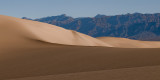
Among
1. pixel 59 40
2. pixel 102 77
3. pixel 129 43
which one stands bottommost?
pixel 129 43

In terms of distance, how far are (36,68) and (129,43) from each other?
83.3 m

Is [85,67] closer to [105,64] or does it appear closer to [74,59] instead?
[105,64]

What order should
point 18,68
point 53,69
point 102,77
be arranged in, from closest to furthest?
point 102,77
point 53,69
point 18,68

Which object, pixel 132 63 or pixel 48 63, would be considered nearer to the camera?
pixel 132 63

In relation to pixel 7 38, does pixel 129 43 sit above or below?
below

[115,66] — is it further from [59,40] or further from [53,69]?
[59,40]

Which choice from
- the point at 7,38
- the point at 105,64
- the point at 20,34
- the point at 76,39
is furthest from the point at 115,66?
the point at 76,39

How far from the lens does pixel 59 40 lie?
5219 centimetres

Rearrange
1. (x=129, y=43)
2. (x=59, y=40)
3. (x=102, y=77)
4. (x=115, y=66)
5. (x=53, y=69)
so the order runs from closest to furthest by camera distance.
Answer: (x=102, y=77)
(x=115, y=66)
(x=53, y=69)
(x=59, y=40)
(x=129, y=43)

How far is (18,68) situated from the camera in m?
16.2

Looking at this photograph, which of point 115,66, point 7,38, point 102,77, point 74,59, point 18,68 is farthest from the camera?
point 7,38

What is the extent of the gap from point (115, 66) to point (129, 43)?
84082 millimetres

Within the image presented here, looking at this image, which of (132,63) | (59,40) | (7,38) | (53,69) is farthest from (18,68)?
(59,40)

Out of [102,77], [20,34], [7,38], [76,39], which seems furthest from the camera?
[76,39]
